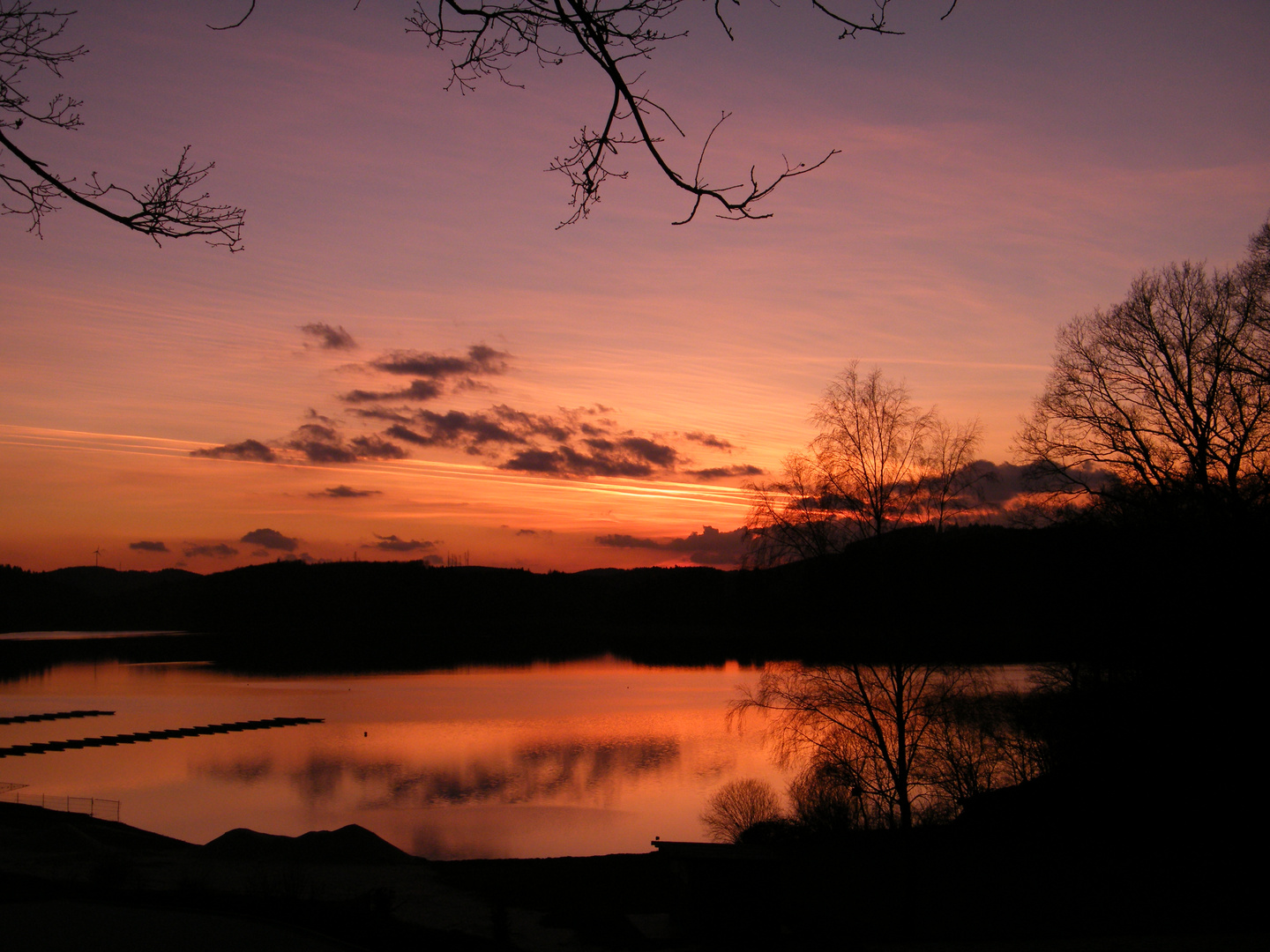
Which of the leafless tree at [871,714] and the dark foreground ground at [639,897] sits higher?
the leafless tree at [871,714]

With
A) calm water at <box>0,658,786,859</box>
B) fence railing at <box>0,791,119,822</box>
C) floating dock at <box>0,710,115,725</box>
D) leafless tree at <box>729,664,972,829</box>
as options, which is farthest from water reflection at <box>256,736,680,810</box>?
leafless tree at <box>729,664,972,829</box>

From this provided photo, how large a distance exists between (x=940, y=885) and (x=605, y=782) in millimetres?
21553

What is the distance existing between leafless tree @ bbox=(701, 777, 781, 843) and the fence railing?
20.8 meters

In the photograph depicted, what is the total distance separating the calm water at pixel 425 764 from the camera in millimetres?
31375

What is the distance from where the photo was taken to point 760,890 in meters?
13.6

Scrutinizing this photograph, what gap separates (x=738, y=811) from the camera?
28.6m

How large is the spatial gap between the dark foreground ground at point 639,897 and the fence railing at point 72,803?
25.2ft

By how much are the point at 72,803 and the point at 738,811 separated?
79.1ft

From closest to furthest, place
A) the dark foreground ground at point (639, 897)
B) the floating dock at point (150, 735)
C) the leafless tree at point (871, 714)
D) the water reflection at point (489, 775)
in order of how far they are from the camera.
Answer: the dark foreground ground at point (639, 897), the leafless tree at point (871, 714), the water reflection at point (489, 775), the floating dock at point (150, 735)

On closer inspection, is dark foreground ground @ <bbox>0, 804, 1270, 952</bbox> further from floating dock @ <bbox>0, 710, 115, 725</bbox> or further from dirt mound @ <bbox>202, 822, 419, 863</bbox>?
floating dock @ <bbox>0, 710, 115, 725</bbox>

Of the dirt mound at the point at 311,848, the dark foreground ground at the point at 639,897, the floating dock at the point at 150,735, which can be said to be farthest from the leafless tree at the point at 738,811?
the floating dock at the point at 150,735

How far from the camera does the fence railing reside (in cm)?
3092

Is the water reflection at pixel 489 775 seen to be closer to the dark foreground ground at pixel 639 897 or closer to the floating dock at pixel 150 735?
the floating dock at pixel 150 735

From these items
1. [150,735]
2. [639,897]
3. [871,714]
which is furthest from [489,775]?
[871,714]
